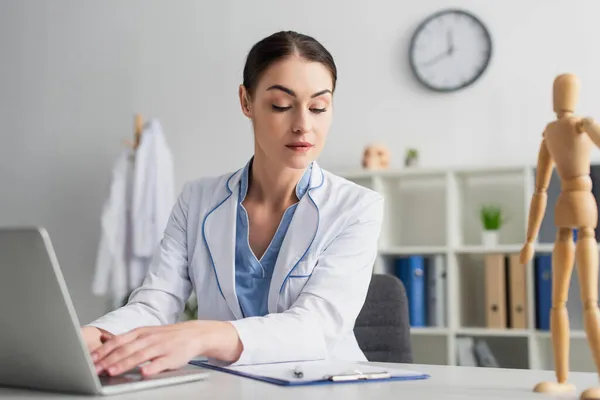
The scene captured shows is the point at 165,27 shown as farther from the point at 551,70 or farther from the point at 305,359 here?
the point at 305,359

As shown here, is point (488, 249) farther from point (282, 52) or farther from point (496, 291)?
point (282, 52)

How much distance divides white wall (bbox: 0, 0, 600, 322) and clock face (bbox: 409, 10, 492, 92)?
0.18 ft

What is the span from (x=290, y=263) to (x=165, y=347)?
53 centimetres

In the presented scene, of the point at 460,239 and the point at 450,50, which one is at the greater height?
the point at 450,50

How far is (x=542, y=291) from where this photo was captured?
10.5ft

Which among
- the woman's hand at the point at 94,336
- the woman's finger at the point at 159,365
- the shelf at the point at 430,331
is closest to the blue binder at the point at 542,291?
the shelf at the point at 430,331

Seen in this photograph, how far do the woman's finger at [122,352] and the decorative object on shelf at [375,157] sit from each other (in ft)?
8.45

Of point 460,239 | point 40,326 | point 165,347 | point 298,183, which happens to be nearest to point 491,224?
→ point 460,239

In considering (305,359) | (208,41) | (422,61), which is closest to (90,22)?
(208,41)

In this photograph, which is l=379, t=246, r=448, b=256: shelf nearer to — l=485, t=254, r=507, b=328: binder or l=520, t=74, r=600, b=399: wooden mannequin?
l=485, t=254, r=507, b=328: binder

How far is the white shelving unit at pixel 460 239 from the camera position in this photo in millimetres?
3330

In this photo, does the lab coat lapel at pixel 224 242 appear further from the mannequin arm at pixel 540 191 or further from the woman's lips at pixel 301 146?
the mannequin arm at pixel 540 191

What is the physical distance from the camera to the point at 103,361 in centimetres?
104

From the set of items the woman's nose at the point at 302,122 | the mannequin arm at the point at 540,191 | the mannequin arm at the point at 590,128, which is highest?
the woman's nose at the point at 302,122
